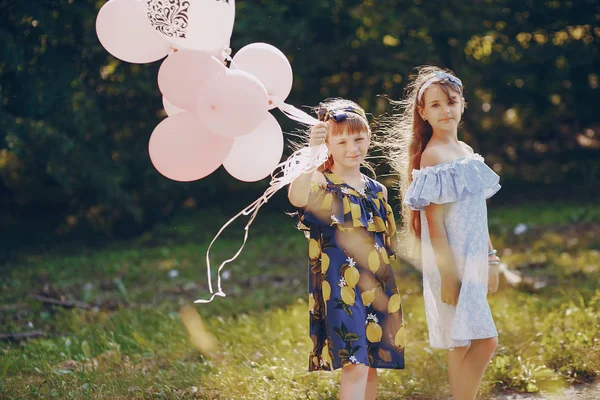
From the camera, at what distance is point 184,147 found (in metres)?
2.90

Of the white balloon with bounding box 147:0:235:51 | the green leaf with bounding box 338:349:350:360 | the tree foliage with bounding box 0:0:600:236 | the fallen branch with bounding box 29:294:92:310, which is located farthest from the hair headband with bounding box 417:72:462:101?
the tree foliage with bounding box 0:0:600:236

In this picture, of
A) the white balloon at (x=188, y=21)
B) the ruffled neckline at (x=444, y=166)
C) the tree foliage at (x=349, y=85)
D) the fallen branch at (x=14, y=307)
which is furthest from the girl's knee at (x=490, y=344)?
the tree foliage at (x=349, y=85)

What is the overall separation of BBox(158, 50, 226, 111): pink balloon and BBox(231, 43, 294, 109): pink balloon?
165 millimetres

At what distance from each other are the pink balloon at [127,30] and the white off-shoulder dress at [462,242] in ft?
4.18

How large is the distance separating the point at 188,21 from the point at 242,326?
2.44 metres

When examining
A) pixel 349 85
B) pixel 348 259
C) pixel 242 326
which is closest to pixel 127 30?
pixel 348 259

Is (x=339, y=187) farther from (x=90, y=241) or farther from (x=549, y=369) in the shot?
(x=90, y=241)

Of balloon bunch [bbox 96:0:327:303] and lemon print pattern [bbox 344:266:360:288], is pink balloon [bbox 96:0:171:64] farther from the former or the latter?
lemon print pattern [bbox 344:266:360:288]

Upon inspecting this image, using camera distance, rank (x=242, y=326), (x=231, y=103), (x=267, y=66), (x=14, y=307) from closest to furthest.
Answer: (x=231, y=103) < (x=267, y=66) < (x=242, y=326) < (x=14, y=307)

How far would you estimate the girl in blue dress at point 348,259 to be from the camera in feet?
9.63

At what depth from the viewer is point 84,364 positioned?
13.1 ft

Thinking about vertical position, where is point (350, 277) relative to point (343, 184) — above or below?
below

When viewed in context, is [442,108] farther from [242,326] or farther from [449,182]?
[242,326]

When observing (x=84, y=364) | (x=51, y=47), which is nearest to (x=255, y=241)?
(x=51, y=47)
